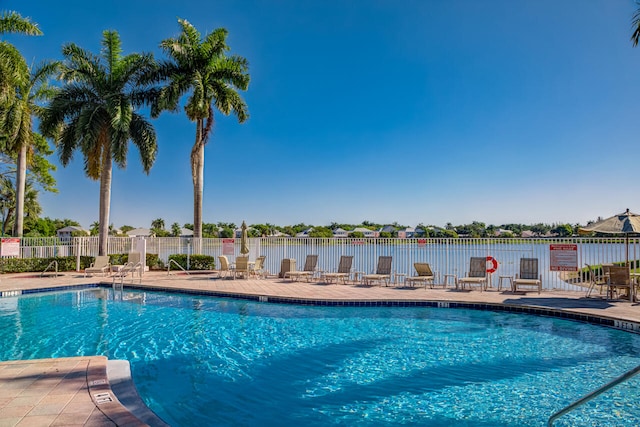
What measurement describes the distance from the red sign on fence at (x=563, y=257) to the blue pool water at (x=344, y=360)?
2984mm

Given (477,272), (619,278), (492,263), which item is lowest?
(477,272)

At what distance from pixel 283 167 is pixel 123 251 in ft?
46.1

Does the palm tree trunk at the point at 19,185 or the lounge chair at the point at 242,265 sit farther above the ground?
the palm tree trunk at the point at 19,185

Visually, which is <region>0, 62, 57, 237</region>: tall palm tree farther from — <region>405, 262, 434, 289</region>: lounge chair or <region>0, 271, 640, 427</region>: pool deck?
<region>405, 262, 434, 289</region>: lounge chair

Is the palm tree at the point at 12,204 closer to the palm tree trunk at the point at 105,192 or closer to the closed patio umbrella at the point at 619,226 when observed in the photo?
the palm tree trunk at the point at 105,192

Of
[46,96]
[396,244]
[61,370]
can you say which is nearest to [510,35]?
[396,244]

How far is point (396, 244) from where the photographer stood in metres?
13.8

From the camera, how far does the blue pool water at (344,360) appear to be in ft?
14.8

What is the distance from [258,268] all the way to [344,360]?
9639 millimetres

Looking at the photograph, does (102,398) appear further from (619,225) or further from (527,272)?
(527,272)

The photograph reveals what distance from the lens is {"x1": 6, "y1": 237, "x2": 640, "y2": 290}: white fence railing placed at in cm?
1115

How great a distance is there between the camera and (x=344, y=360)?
6.29m

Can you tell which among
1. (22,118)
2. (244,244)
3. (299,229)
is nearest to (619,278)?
(244,244)

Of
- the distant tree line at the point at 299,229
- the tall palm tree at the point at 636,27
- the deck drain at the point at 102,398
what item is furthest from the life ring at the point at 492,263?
the distant tree line at the point at 299,229
